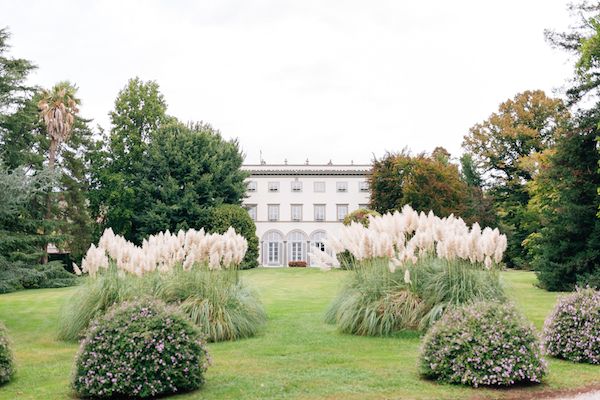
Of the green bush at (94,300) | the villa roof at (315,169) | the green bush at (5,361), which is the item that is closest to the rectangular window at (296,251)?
the villa roof at (315,169)

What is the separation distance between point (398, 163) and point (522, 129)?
8869mm

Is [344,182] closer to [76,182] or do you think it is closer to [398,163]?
[398,163]

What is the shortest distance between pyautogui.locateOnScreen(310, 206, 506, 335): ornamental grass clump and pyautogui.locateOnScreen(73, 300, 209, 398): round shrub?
325 centimetres

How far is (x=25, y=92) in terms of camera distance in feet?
84.2

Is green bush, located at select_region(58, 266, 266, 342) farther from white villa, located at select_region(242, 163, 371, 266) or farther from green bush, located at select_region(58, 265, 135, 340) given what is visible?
white villa, located at select_region(242, 163, 371, 266)

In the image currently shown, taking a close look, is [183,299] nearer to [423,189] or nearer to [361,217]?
[361,217]

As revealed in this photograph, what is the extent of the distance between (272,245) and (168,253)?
1421 inches

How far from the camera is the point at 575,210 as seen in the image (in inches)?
641

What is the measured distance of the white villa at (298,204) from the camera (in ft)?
144

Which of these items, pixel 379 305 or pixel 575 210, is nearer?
pixel 379 305

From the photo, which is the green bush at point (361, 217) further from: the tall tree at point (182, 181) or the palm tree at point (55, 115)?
the palm tree at point (55, 115)

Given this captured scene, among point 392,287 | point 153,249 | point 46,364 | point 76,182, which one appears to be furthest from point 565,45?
point 76,182

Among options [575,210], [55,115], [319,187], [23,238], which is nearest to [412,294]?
[575,210]

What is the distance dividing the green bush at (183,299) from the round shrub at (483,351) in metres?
3.28
